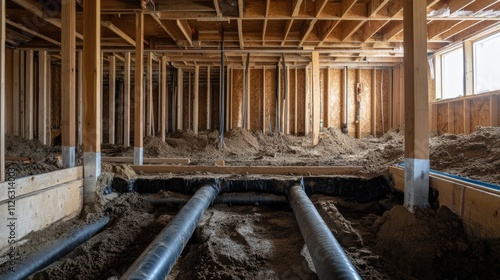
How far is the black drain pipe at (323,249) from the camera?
141 centimetres

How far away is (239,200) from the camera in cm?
338

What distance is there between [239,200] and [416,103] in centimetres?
197

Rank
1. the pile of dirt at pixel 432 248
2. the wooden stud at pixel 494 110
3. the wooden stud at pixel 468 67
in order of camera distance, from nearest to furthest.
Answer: the pile of dirt at pixel 432 248, the wooden stud at pixel 494 110, the wooden stud at pixel 468 67

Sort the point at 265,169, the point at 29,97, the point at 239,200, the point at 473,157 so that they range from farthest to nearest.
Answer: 1. the point at 29,97
2. the point at 265,169
3. the point at 239,200
4. the point at 473,157

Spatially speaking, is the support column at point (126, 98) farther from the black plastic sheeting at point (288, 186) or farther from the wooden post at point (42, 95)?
the black plastic sheeting at point (288, 186)

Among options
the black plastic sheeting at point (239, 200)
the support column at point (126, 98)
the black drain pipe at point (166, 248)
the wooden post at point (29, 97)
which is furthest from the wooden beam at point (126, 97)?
the black drain pipe at point (166, 248)

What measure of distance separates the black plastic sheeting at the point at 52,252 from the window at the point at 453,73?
→ 8.29 meters

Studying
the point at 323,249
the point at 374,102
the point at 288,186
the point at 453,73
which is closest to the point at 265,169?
the point at 288,186

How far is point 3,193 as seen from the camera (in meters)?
1.93

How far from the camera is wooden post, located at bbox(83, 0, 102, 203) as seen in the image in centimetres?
293

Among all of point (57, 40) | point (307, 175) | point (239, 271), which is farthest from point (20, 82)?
point (239, 271)

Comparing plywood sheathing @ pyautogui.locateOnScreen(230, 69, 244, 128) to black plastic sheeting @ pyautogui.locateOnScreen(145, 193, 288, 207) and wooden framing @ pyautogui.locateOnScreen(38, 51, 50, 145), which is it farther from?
black plastic sheeting @ pyautogui.locateOnScreen(145, 193, 288, 207)

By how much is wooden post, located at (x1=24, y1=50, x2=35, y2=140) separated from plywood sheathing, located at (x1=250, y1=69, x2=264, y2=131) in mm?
6193

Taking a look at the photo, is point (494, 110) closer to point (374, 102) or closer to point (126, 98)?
point (374, 102)
